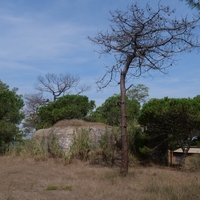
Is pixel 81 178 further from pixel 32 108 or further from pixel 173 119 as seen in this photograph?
pixel 32 108

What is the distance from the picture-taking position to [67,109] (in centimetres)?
2114

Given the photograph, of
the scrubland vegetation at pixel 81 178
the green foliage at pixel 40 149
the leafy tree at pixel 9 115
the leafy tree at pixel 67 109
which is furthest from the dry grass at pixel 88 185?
the leafy tree at pixel 67 109

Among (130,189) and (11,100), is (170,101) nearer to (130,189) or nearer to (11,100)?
(130,189)

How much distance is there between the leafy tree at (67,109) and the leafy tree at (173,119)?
6.93 metres

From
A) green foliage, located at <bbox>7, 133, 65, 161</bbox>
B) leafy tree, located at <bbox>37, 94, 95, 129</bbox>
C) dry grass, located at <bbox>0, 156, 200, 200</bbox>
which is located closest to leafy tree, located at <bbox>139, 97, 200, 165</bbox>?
dry grass, located at <bbox>0, 156, 200, 200</bbox>

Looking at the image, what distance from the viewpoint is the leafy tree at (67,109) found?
69.4 ft

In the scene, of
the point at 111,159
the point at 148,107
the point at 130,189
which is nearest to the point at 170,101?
the point at 148,107

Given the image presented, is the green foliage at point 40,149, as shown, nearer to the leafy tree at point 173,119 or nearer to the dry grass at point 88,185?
the dry grass at point 88,185

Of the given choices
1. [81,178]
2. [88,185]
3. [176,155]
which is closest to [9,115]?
[176,155]

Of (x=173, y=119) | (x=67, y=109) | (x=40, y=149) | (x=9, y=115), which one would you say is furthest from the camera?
(x=67, y=109)

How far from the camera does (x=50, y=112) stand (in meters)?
21.9

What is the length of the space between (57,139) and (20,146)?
8.49 feet

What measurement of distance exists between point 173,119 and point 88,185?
19.1 feet

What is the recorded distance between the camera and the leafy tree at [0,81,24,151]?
19.1 meters
